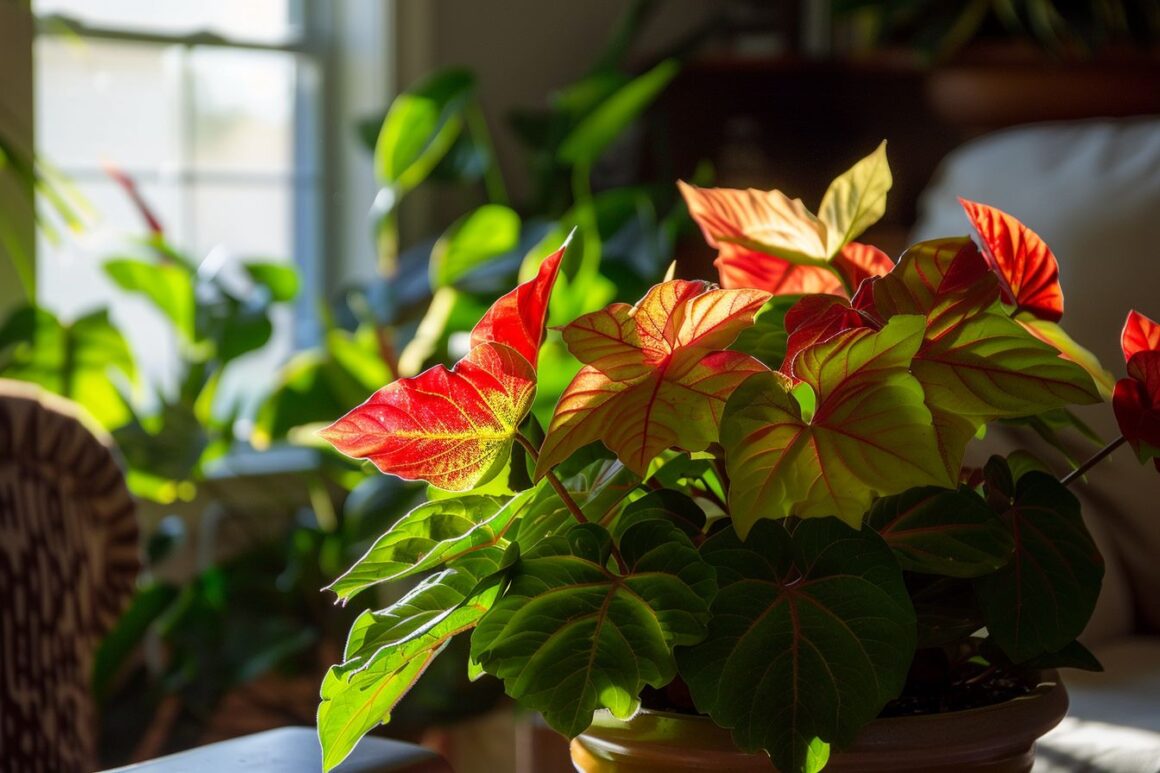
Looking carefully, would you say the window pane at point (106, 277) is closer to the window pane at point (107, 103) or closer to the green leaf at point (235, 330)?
the window pane at point (107, 103)

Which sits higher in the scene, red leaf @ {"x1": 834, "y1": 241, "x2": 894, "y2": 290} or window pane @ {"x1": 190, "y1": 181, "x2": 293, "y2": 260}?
red leaf @ {"x1": 834, "y1": 241, "x2": 894, "y2": 290}

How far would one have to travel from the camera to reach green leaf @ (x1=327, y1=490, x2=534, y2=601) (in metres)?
0.40

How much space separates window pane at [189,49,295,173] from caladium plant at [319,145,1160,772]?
81.8 inches

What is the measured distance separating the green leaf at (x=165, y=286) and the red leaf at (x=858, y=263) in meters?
1.47

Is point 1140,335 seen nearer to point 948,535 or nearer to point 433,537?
point 948,535

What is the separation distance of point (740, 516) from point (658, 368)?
1.9 inches

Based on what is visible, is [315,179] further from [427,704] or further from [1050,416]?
[1050,416]

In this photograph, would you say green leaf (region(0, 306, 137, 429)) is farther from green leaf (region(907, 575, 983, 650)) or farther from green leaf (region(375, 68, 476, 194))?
green leaf (region(907, 575, 983, 650))

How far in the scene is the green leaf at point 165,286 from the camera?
1833 mm

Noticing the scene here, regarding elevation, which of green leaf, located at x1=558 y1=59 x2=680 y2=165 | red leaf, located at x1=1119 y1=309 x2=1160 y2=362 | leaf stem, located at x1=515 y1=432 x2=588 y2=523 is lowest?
leaf stem, located at x1=515 y1=432 x2=588 y2=523

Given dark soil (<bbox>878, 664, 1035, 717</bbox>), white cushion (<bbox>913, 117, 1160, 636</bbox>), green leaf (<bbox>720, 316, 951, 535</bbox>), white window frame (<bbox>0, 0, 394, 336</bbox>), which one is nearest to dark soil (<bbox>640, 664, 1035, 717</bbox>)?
dark soil (<bbox>878, 664, 1035, 717</bbox>)

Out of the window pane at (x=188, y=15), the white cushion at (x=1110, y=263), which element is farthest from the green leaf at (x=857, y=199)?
the window pane at (x=188, y=15)

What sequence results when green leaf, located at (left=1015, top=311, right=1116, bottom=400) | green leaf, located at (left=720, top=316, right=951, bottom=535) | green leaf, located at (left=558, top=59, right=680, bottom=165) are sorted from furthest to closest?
green leaf, located at (left=558, top=59, right=680, bottom=165), green leaf, located at (left=1015, top=311, right=1116, bottom=400), green leaf, located at (left=720, top=316, right=951, bottom=535)

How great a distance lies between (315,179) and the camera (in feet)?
8.30
